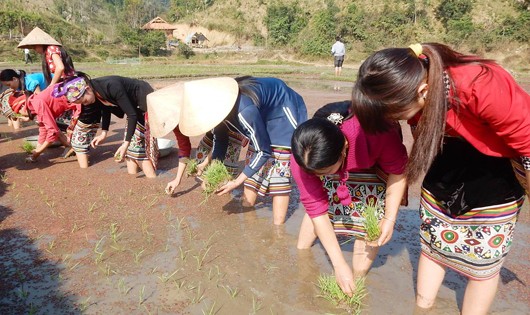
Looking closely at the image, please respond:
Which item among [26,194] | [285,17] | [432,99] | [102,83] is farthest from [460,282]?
[285,17]

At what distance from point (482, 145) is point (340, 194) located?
34.7 inches

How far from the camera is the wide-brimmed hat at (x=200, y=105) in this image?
3.04 metres

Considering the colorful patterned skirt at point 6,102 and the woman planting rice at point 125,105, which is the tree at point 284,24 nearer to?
the colorful patterned skirt at point 6,102

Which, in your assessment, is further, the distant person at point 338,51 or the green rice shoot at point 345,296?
the distant person at point 338,51

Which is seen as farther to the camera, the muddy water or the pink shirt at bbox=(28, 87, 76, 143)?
the pink shirt at bbox=(28, 87, 76, 143)

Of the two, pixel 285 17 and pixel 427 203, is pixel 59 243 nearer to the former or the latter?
pixel 427 203

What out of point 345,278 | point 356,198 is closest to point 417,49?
point 356,198

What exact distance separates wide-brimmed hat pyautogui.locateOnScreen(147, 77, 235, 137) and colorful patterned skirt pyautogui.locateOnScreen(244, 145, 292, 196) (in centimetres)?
69

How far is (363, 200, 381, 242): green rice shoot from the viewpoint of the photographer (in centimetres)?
254

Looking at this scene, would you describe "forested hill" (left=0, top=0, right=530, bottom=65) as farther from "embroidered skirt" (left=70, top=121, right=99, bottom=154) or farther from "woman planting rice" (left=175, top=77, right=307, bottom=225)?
"embroidered skirt" (left=70, top=121, right=99, bottom=154)

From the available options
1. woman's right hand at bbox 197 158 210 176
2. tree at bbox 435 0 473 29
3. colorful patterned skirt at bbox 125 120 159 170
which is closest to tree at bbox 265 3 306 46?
tree at bbox 435 0 473 29

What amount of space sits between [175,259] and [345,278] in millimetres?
1456

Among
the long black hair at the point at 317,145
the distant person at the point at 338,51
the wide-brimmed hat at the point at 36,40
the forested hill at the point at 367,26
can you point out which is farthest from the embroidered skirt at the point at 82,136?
the forested hill at the point at 367,26

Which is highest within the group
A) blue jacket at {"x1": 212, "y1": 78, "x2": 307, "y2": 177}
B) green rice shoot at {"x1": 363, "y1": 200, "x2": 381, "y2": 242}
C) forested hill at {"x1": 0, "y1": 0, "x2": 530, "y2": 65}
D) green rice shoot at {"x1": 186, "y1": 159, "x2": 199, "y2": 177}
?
forested hill at {"x1": 0, "y1": 0, "x2": 530, "y2": 65}
